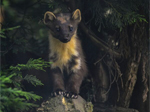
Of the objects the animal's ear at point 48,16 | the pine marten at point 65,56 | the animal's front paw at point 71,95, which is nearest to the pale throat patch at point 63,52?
the pine marten at point 65,56

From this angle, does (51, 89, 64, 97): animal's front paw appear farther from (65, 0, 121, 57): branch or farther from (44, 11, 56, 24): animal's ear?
(65, 0, 121, 57): branch

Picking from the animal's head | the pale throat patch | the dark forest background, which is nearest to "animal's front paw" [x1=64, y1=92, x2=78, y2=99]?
the pale throat patch

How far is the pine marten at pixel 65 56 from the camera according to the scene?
16.6 ft

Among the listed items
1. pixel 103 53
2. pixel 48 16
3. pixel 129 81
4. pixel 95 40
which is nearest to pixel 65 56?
pixel 48 16

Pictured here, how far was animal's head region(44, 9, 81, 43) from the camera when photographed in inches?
192

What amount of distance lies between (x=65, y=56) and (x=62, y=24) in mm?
729

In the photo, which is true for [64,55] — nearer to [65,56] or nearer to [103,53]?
[65,56]

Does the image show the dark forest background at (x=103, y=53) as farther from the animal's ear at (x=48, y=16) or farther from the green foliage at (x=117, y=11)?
Answer: the animal's ear at (x=48, y=16)

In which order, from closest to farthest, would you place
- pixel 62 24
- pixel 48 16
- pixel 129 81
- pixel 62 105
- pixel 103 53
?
pixel 62 105
pixel 62 24
pixel 48 16
pixel 129 81
pixel 103 53

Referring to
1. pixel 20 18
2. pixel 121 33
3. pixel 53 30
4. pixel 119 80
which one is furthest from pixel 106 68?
pixel 20 18

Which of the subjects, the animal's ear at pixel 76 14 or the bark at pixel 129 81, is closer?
the animal's ear at pixel 76 14

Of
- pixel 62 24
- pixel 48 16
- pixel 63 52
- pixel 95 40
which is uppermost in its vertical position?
pixel 48 16

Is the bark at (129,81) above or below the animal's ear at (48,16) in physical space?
below

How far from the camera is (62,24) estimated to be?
4977 millimetres
